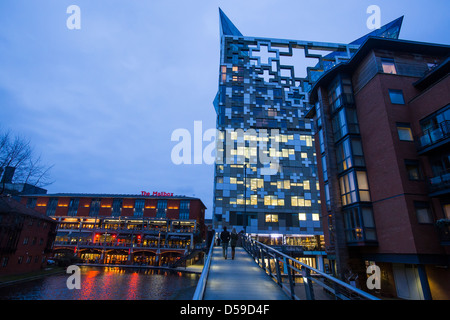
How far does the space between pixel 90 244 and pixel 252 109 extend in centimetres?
5068

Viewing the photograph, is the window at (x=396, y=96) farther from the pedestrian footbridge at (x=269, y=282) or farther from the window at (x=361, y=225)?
the pedestrian footbridge at (x=269, y=282)

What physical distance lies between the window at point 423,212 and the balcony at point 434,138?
377 centimetres

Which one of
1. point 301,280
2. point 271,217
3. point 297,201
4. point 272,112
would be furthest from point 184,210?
point 301,280

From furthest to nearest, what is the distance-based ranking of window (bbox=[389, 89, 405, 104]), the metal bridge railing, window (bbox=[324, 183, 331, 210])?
window (bbox=[324, 183, 331, 210]) → window (bbox=[389, 89, 405, 104]) → the metal bridge railing

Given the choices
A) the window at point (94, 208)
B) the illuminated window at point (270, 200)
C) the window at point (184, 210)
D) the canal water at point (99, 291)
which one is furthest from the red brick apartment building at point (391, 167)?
the window at point (94, 208)

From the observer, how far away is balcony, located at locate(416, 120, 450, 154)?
53.4ft

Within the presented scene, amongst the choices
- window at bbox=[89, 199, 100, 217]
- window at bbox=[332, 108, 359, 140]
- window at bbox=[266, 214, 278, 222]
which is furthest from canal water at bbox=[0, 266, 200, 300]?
window at bbox=[89, 199, 100, 217]

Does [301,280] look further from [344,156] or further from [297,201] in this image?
[297,201]

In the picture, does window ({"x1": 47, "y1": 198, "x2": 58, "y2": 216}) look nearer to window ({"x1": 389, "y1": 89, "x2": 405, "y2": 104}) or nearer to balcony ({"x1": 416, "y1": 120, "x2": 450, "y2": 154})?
window ({"x1": 389, "y1": 89, "x2": 405, "y2": 104})

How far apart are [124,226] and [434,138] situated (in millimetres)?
64620

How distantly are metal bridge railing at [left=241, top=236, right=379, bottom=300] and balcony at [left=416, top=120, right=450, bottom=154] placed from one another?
1433 centimetres

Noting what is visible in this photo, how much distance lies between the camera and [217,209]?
43.7 m

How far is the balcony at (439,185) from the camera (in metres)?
16.0

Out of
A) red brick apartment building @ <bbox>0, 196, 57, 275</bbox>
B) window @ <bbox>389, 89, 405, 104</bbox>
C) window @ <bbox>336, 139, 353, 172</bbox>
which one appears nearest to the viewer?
window @ <bbox>389, 89, 405, 104</bbox>
